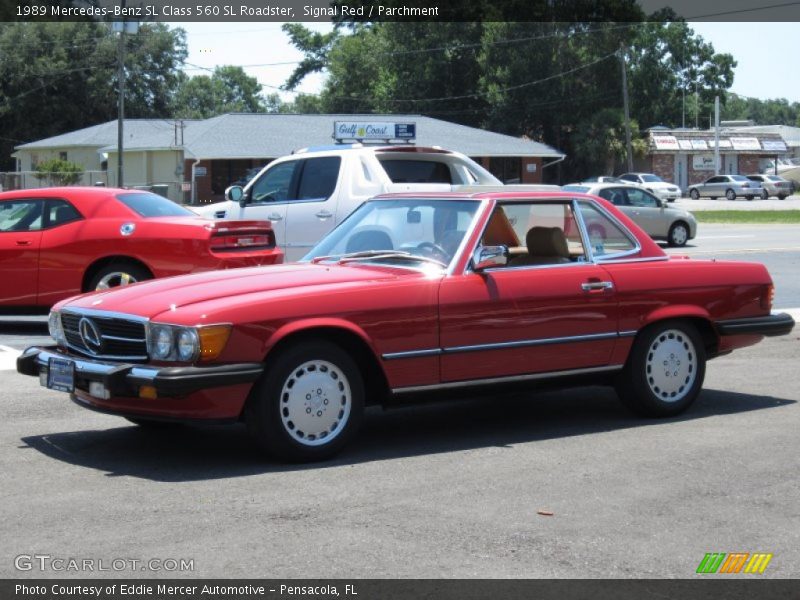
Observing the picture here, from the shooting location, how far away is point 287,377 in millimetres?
6664

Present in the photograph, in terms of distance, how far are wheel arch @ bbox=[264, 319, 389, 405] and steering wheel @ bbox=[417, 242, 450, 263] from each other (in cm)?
88

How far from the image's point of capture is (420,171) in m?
15.1

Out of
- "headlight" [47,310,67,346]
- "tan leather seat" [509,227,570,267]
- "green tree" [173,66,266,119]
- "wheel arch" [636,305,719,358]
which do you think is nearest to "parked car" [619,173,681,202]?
"wheel arch" [636,305,719,358]

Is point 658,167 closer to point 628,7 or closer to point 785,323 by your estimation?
point 628,7

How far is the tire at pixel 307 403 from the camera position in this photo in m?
6.62

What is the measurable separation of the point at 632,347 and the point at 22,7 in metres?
78.4

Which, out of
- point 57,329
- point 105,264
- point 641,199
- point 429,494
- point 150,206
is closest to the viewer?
point 429,494

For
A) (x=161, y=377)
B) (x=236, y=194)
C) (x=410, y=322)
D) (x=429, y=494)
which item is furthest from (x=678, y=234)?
(x=161, y=377)

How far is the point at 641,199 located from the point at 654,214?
0.63 meters

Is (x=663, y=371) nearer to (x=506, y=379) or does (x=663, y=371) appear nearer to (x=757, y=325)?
(x=757, y=325)

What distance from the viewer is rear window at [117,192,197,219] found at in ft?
42.2

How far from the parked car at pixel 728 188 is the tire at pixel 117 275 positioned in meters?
60.8

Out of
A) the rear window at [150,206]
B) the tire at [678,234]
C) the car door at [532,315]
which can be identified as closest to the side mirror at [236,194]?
the rear window at [150,206]

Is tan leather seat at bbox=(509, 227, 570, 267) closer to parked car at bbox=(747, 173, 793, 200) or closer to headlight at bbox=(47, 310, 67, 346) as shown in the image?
headlight at bbox=(47, 310, 67, 346)
